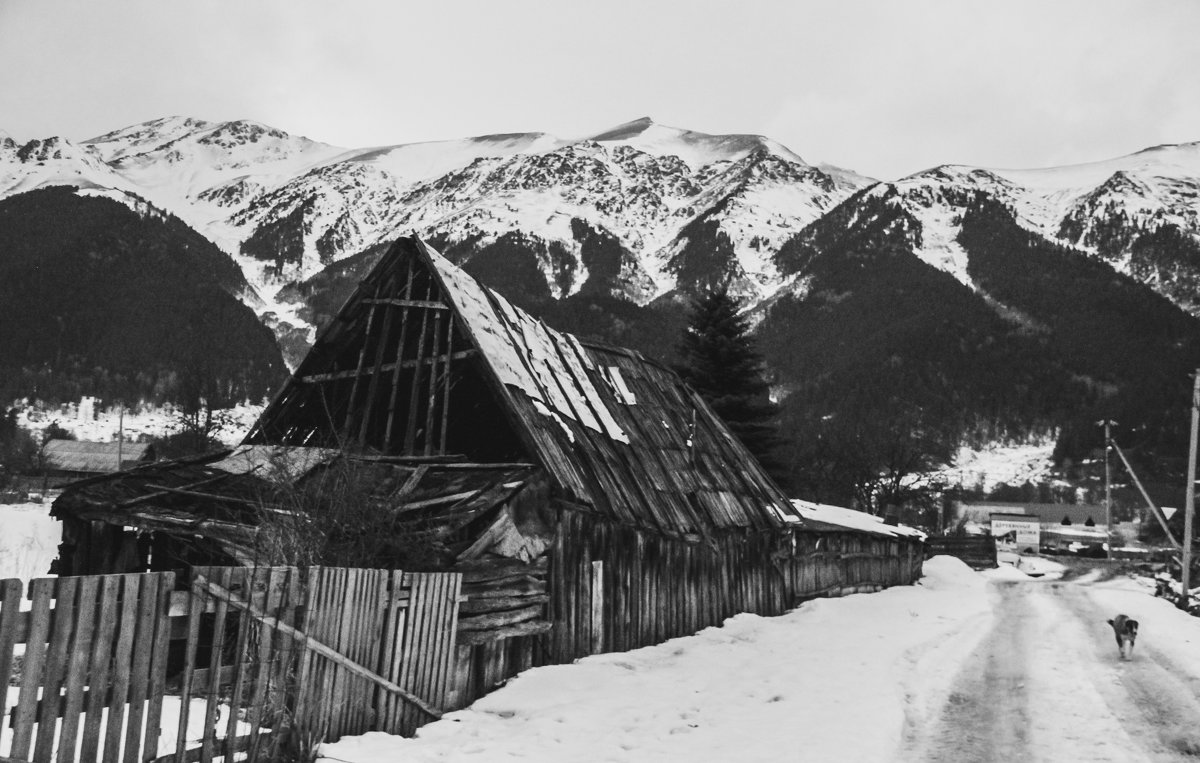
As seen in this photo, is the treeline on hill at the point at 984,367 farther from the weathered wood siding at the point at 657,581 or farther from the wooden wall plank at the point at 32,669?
the wooden wall plank at the point at 32,669

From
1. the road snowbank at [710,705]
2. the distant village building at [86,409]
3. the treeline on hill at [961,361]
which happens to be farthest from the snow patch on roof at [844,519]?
the distant village building at [86,409]

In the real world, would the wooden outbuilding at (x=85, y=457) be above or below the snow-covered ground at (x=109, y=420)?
below

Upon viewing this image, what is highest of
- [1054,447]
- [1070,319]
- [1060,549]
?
[1070,319]

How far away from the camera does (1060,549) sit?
86.4 m

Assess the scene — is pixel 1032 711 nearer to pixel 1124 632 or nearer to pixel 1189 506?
pixel 1124 632

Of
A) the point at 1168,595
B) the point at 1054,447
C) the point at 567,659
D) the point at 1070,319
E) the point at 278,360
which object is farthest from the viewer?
the point at 1070,319

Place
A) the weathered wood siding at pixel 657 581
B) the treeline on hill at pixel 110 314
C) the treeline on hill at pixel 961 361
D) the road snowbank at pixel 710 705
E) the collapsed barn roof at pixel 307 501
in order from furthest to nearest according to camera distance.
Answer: the treeline on hill at pixel 961 361 → the treeline on hill at pixel 110 314 → the weathered wood siding at pixel 657 581 → the collapsed barn roof at pixel 307 501 → the road snowbank at pixel 710 705

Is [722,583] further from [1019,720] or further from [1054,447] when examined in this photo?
[1054,447]

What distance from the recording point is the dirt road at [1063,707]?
9266mm

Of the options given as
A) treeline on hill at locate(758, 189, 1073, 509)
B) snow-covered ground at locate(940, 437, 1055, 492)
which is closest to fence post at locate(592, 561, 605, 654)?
treeline on hill at locate(758, 189, 1073, 509)

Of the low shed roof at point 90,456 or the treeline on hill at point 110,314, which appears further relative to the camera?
the treeline on hill at point 110,314

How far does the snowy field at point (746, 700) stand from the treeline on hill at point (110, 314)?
122 meters

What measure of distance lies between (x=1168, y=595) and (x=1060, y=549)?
5944cm

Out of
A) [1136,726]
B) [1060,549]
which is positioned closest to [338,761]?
[1136,726]
